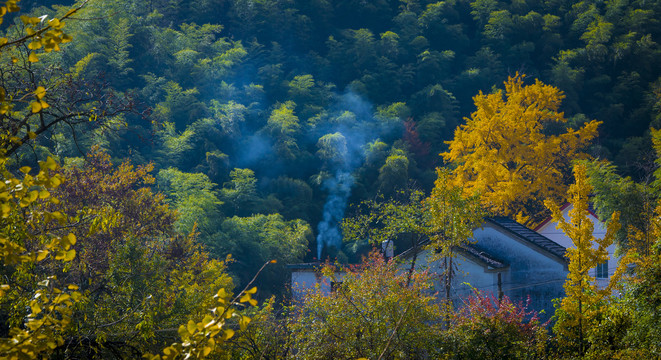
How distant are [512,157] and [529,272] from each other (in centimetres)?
1204

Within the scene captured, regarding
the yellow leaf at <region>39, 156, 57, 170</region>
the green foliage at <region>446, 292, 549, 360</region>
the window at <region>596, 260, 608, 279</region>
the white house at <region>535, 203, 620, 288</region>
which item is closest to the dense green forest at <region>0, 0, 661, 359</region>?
the white house at <region>535, 203, 620, 288</region>

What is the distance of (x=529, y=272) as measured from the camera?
75.2 ft

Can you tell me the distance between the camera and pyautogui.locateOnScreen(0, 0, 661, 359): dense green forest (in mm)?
32969

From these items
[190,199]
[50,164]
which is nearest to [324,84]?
[190,199]

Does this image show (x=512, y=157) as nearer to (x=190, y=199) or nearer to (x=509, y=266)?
(x=509, y=266)

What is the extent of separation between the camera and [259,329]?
11.8 meters

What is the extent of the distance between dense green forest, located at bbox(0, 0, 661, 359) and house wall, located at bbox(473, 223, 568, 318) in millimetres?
4533

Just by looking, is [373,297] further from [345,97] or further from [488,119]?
[345,97]

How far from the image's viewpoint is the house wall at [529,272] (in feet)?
74.0

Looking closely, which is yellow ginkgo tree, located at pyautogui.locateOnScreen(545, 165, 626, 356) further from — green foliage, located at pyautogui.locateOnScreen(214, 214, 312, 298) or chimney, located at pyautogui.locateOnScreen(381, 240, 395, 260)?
green foliage, located at pyautogui.locateOnScreen(214, 214, 312, 298)

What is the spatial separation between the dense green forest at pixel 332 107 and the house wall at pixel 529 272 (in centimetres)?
453

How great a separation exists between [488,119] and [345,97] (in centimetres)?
1962

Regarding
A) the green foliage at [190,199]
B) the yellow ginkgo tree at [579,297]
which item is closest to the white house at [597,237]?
the yellow ginkgo tree at [579,297]

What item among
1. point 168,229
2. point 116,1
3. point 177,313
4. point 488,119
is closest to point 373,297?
point 177,313
